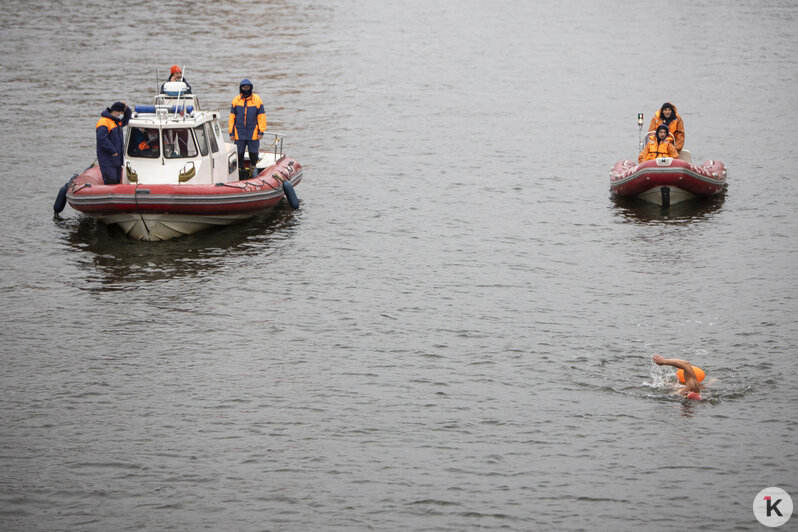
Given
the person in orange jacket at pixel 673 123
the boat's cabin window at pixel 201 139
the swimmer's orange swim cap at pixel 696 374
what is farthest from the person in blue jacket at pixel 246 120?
the swimmer's orange swim cap at pixel 696 374

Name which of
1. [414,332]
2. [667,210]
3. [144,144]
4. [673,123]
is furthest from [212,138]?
[673,123]

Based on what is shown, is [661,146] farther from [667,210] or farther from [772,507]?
[772,507]

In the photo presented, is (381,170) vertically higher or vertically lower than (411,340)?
higher

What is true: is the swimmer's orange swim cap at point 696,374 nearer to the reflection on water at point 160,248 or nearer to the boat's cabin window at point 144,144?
the reflection on water at point 160,248

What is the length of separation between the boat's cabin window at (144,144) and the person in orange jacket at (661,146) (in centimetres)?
1041

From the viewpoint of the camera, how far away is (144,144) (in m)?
21.1

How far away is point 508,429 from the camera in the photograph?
1385 cm

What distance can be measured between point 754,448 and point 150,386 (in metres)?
7.97

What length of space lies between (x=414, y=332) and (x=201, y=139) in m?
6.85

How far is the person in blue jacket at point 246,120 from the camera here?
22922 mm

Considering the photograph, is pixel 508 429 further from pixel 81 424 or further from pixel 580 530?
pixel 81 424

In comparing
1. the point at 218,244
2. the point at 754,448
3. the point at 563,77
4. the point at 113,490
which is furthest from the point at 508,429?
the point at 563,77

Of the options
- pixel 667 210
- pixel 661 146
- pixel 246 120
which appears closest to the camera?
pixel 246 120

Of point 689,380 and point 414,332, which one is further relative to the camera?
point 414,332
